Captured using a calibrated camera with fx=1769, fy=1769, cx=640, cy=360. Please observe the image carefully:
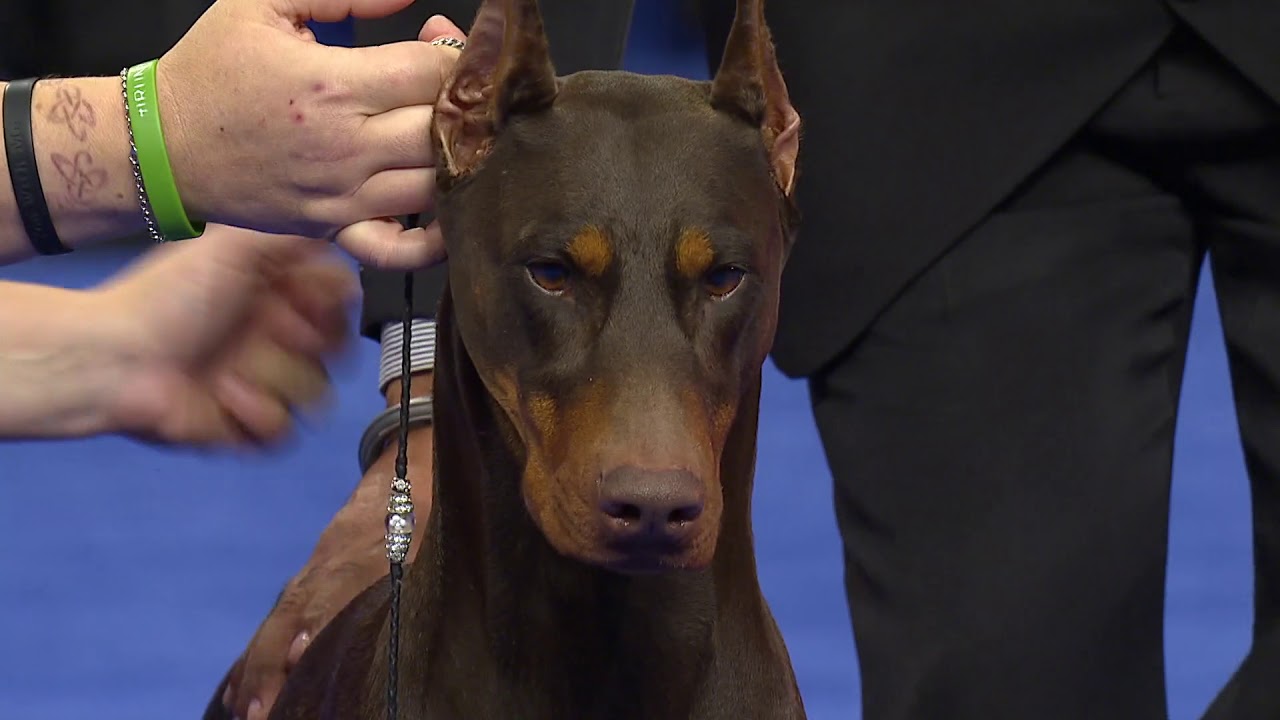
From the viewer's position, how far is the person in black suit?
164cm

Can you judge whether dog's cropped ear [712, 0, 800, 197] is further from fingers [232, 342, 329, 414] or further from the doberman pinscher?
fingers [232, 342, 329, 414]

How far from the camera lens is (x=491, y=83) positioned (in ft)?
4.09

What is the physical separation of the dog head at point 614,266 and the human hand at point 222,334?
0.55 ft

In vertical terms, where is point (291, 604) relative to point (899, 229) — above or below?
below

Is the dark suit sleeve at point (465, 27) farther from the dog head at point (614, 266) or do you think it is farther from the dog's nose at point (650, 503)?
the dog's nose at point (650, 503)

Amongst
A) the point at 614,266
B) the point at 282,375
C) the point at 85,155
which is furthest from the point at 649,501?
the point at 85,155

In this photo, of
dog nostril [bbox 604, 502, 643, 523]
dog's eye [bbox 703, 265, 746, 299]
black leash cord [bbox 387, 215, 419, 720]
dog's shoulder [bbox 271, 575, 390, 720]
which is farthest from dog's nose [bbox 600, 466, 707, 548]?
dog's shoulder [bbox 271, 575, 390, 720]

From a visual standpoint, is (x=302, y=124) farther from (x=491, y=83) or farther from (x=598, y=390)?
(x=598, y=390)

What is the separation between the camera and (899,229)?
169 cm

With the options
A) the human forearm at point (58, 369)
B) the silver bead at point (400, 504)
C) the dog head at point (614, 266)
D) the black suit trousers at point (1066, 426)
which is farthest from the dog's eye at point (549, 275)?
the black suit trousers at point (1066, 426)

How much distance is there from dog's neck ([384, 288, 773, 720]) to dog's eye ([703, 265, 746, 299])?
10cm

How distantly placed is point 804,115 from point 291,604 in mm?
677

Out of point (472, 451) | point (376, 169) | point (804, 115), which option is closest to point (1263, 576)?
point (804, 115)

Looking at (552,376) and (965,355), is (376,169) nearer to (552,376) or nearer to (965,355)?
(552,376)
